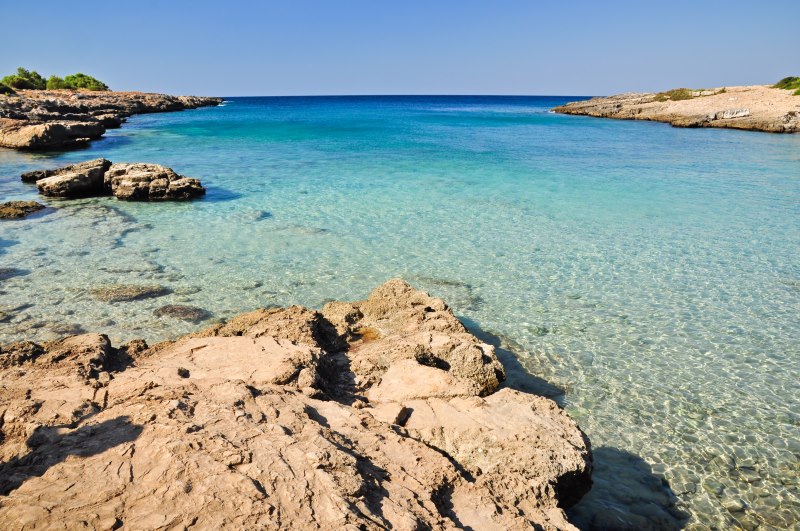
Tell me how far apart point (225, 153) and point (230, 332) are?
83.4 ft

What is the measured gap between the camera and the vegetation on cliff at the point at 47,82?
64.0 m

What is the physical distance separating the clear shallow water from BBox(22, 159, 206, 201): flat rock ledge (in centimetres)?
83

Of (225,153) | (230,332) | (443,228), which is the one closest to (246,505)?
(230,332)

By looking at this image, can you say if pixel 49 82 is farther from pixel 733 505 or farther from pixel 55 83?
pixel 733 505

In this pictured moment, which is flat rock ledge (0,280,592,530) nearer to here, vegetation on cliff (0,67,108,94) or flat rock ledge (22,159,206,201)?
flat rock ledge (22,159,206,201)

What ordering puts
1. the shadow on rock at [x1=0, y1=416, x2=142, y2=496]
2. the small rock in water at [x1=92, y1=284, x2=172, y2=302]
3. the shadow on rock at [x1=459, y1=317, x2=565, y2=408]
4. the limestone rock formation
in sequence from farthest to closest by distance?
the limestone rock formation
the small rock in water at [x1=92, y1=284, x2=172, y2=302]
the shadow on rock at [x1=459, y1=317, x2=565, y2=408]
the shadow on rock at [x1=0, y1=416, x2=142, y2=496]

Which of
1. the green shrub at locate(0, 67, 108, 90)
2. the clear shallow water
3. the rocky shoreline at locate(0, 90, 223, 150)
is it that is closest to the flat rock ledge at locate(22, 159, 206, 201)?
the clear shallow water

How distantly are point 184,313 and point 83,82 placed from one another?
94115mm

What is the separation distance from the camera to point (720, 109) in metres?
47.9

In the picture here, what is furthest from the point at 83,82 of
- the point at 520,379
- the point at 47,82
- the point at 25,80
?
the point at 520,379

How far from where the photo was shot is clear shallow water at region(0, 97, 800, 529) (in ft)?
19.2

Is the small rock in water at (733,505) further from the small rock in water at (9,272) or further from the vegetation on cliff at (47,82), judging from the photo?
the vegetation on cliff at (47,82)

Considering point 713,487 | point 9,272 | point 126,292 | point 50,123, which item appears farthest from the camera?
point 50,123

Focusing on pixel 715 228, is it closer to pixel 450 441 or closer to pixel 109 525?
pixel 450 441
